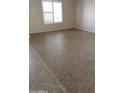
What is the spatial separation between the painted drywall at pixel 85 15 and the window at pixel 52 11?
3.96ft

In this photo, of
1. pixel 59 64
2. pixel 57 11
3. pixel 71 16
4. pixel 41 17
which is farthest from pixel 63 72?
pixel 71 16

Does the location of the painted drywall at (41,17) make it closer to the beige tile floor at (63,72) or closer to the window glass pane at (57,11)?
the window glass pane at (57,11)

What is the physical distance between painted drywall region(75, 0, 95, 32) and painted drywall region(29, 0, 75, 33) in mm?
418

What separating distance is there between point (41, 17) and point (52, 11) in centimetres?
92

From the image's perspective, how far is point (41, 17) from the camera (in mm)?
8938

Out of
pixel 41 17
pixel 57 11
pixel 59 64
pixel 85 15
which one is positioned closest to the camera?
pixel 59 64

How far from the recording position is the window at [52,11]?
359 inches

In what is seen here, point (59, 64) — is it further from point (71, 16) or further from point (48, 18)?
point (71, 16)

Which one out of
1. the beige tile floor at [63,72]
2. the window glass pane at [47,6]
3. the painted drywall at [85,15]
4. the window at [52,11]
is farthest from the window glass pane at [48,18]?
the beige tile floor at [63,72]

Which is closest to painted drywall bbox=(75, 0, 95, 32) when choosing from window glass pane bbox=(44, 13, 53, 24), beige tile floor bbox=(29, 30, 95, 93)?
window glass pane bbox=(44, 13, 53, 24)

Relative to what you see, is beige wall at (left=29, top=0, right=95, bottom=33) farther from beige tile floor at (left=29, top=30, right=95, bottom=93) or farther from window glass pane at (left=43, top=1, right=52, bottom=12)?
beige tile floor at (left=29, top=30, right=95, bottom=93)

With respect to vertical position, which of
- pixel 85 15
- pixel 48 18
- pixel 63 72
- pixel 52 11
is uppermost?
pixel 52 11
